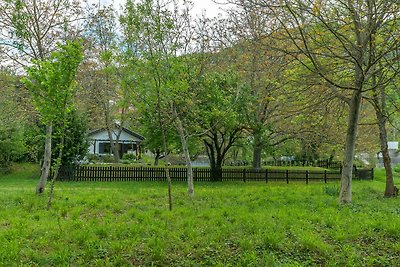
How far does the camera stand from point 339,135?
17859 mm

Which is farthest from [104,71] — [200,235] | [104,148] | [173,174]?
[104,148]

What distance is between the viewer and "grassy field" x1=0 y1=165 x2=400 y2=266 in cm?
469

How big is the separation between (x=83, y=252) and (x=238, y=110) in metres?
11.9

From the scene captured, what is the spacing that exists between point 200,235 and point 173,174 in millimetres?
13527

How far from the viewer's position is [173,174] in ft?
62.0

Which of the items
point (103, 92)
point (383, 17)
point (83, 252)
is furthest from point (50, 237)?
point (103, 92)

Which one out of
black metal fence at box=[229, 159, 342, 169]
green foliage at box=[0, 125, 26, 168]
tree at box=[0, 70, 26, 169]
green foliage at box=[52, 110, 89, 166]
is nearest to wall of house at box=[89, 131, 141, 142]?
black metal fence at box=[229, 159, 342, 169]

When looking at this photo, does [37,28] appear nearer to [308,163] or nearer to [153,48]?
[153,48]

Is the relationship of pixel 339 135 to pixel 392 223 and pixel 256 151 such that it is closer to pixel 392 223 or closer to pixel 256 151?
pixel 256 151

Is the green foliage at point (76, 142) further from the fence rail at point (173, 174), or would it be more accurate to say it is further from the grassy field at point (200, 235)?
the grassy field at point (200, 235)

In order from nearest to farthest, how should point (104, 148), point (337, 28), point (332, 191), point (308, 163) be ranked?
point (337, 28), point (332, 191), point (308, 163), point (104, 148)

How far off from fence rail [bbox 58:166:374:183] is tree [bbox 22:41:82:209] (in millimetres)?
10930

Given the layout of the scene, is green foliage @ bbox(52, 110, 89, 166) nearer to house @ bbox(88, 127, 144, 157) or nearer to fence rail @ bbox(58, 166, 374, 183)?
fence rail @ bbox(58, 166, 374, 183)

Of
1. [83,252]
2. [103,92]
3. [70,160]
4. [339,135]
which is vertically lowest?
[83,252]
